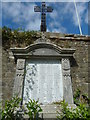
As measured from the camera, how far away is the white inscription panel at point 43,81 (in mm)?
3756

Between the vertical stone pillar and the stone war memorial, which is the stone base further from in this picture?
the vertical stone pillar

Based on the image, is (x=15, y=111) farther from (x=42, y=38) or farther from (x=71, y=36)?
(x=71, y=36)

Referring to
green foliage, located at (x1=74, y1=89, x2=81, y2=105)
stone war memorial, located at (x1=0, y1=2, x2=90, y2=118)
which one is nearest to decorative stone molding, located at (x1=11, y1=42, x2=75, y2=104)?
stone war memorial, located at (x1=0, y1=2, x2=90, y2=118)

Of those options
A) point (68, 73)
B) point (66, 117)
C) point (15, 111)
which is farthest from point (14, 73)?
point (66, 117)

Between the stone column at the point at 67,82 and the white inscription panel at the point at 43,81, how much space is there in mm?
138

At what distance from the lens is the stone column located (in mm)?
3675

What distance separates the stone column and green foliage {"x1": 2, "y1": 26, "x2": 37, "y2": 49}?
1592 millimetres

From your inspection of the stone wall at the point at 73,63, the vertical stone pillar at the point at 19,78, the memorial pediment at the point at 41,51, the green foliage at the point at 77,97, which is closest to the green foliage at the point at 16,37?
the stone wall at the point at 73,63

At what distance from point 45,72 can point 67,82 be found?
774mm

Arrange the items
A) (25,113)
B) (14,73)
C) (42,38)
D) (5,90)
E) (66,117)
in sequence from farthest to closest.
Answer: (42,38)
(14,73)
(5,90)
(25,113)
(66,117)

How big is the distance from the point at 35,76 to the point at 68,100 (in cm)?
125

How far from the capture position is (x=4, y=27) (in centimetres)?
496

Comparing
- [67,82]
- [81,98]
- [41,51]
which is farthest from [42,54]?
[81,98]

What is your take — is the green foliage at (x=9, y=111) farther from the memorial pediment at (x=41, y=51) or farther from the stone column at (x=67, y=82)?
the memorial pediment at (x=41, y=51)
